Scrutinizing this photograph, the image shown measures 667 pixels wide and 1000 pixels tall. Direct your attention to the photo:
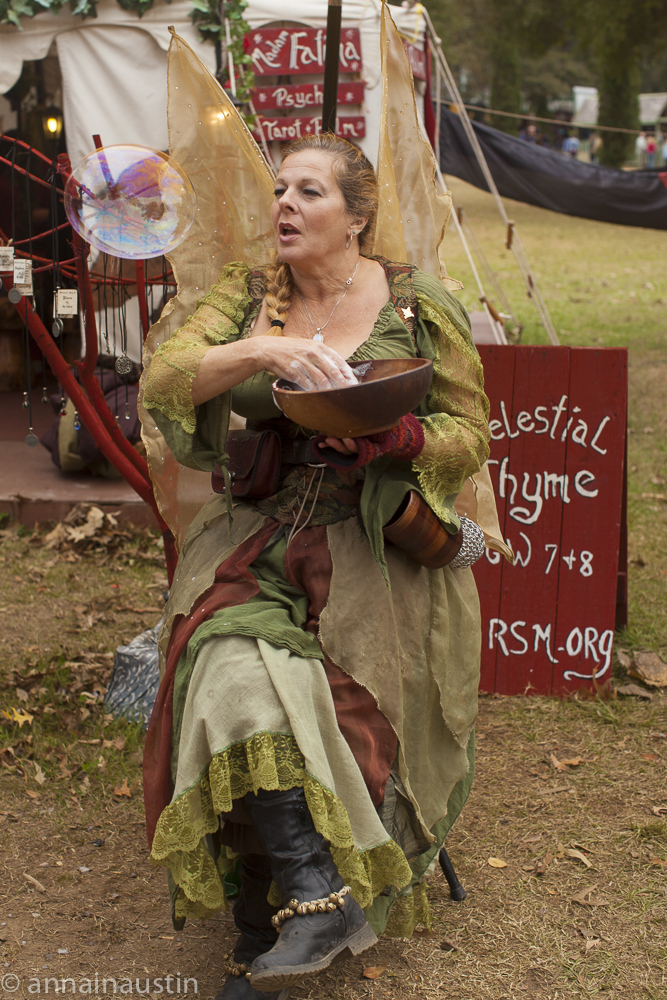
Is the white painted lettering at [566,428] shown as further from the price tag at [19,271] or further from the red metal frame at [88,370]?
the price tag at [19,271]

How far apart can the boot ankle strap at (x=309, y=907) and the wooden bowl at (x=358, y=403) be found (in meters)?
0.97

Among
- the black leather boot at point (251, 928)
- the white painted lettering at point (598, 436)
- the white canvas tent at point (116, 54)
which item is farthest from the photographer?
the white canvas tent at point (116, 54)

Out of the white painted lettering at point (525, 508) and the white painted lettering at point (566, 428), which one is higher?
the white painted lettering at point (566, 428)

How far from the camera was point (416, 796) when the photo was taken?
7.70 ft

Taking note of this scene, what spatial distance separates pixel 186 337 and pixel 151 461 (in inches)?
20.8

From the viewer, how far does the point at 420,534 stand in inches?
89.5

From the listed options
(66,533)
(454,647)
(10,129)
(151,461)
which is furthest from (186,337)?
(10,129)

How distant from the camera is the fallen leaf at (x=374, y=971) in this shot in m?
2.36

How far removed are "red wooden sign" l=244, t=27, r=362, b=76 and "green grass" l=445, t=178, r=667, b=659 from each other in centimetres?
341

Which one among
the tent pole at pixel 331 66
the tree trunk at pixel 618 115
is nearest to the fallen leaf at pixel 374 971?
the tent pole at pixel 331 66

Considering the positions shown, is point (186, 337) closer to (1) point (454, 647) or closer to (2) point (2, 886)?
(1) point (454, 647)

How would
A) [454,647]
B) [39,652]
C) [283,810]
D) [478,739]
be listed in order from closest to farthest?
[283,810]
[454,647]
[478,739]
[39,652]

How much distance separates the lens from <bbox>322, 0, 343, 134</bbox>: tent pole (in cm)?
295

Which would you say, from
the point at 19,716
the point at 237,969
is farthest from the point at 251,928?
the point at 19,716
